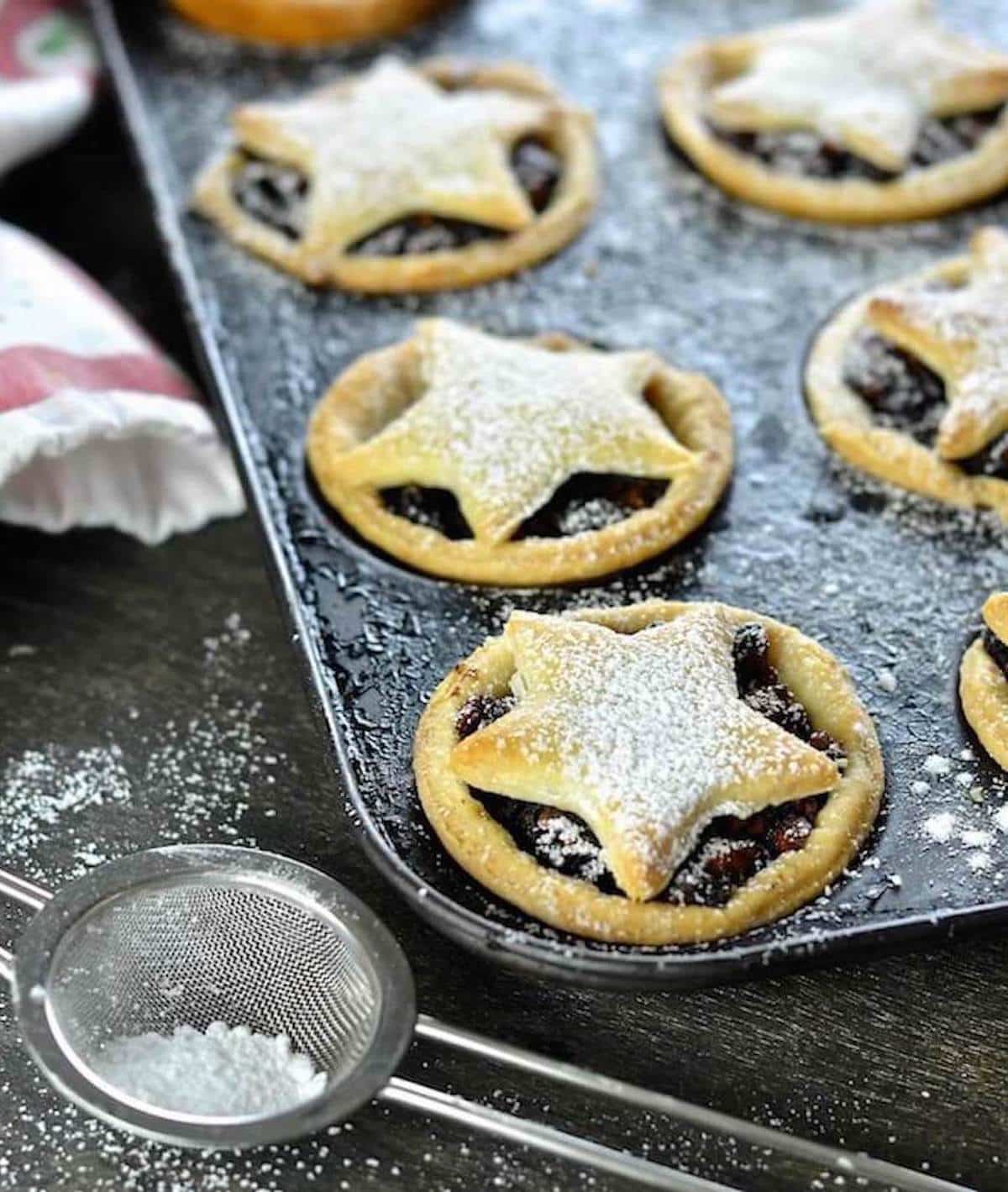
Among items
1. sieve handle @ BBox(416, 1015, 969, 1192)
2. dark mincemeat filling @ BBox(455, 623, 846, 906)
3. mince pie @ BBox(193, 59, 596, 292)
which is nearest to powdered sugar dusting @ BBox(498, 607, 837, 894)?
dark mincemeat filling @ BBox(455, 623, 846, 906)

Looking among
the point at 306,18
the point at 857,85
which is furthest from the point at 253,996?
the point at 306,18

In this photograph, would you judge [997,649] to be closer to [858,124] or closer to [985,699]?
[985,699]

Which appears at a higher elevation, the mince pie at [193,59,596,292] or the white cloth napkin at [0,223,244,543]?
the mince pie at [193,59,596,292]

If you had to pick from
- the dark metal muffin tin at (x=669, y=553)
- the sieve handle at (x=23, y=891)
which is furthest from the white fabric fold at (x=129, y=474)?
the sieve handle at (x=23, y=891)

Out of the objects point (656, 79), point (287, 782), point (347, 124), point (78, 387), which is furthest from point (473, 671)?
point (656, 79)

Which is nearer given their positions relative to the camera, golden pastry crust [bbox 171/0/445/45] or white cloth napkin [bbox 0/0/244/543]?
white cloth napkin [bbox 0/0/244/543]

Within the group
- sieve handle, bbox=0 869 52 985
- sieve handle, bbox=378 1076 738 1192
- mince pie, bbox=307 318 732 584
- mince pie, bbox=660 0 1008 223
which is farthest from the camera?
mince pie, bbox=660 0 1008 223

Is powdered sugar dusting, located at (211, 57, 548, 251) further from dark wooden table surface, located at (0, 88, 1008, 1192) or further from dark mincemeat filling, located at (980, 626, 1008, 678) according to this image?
dark mincemeat filling, located at (980, 626, 1008, 678)

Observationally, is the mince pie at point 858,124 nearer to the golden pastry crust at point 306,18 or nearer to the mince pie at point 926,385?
the mince pie at point 926,385

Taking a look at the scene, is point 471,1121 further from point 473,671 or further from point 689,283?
point 689,283
